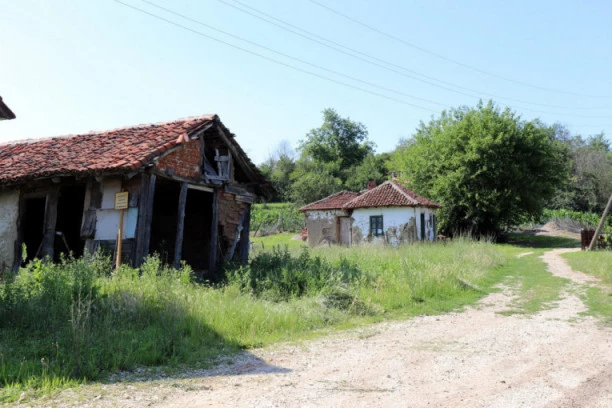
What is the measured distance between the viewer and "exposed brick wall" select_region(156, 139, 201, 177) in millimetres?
11938

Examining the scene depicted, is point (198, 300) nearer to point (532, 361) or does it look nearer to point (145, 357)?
point (145, 357)

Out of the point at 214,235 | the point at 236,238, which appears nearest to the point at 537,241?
the point at 236,238

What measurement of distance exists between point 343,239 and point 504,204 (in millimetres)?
11325

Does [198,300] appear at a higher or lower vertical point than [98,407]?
higher

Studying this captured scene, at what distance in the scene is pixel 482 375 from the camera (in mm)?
5488

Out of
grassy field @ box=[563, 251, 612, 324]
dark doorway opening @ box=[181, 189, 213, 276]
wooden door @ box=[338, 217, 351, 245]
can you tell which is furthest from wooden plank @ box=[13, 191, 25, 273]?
wooden door @ box=[338, 217, 351, 245]

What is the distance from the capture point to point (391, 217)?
96.2 feet

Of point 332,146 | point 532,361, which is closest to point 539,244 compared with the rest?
point 532,361

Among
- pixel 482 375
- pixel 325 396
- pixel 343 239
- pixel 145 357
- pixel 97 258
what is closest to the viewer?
pixel 325 396

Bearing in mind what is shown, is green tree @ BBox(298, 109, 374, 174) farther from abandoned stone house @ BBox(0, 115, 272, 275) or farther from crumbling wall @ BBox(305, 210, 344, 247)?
abandoned stone house @ BBox(0, 115, 272, 275)

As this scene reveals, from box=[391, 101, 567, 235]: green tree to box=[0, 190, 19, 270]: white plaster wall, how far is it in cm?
2725

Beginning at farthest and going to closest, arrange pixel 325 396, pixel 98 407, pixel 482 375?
1. pixel 482 375
2. pixel 325 396
3. pixel 98 407

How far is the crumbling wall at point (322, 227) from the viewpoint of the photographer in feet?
107

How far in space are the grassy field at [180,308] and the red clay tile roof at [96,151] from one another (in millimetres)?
2310
